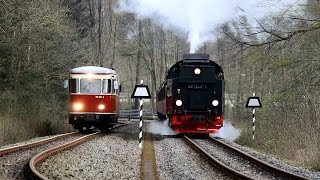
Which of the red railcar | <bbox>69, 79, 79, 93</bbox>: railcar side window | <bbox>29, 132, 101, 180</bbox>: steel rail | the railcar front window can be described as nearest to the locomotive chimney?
the red railcar

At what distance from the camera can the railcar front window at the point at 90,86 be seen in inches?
880

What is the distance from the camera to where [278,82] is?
945 inches

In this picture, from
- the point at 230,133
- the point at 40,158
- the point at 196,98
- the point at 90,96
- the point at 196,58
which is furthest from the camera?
the point at 230,133

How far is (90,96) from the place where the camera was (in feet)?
73.2

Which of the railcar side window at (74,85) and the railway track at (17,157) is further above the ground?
the railcar side window at (74,85)

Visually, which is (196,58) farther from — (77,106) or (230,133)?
(230,133)

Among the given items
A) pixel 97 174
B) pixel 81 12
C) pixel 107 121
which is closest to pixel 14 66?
pixel 107 121

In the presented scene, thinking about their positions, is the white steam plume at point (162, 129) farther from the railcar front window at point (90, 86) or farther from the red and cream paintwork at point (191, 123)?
the railcar front window at point (90, 86)

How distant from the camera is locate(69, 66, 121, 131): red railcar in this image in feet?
72.4

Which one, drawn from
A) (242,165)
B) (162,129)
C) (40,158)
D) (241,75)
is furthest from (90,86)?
(241,75)

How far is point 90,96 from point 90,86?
1.58 feet

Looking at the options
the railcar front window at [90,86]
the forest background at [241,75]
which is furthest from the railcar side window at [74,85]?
the forest background at [241,75]

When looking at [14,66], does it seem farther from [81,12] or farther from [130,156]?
[81,12]

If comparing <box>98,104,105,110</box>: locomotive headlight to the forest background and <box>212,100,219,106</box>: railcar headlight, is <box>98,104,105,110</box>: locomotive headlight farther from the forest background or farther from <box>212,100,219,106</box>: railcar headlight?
<box>212,100,219,106</box>: railcar headlight
